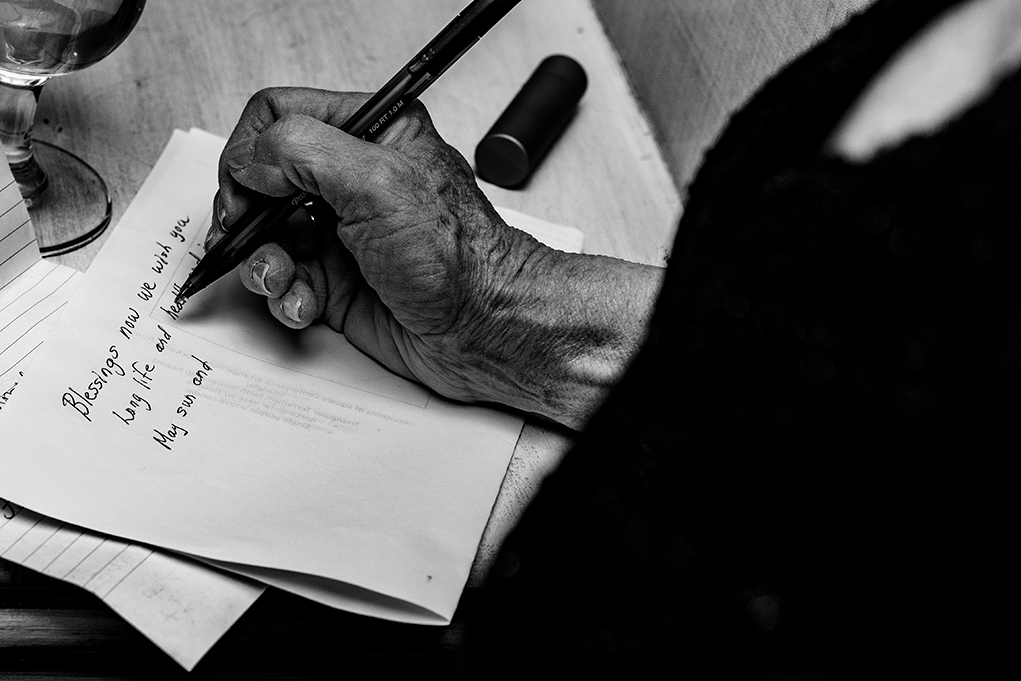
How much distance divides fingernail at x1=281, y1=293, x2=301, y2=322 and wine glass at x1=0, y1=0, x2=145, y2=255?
0.53 ft

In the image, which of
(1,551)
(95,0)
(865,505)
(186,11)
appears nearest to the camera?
(865,505)

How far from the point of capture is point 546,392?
0.64 m

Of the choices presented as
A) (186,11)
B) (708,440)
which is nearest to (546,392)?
(708,440)

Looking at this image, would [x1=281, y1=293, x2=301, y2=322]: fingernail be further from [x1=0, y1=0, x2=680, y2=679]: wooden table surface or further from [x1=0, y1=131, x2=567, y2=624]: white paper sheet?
[x1=0, y1=0, x2=680, y2=679]: wooden table surface

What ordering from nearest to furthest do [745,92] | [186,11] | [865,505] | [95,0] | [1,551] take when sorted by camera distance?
[865,505] → [1,551] → [95,0] → [745,92] → [186,11]

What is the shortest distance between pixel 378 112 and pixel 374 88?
0.81 feet

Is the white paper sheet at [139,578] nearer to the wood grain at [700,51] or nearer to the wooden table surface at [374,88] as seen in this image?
the wooden table surface at [374,88]

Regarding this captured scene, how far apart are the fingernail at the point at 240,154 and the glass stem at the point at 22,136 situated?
14 centimetres

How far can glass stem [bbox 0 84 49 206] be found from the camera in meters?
0.65

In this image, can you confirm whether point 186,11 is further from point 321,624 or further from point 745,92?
point 321,624

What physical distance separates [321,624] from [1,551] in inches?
6.5

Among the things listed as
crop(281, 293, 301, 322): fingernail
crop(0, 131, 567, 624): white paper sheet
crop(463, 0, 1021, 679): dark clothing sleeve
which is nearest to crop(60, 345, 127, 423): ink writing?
crop(0, 131, 567, 624): white paper sheet

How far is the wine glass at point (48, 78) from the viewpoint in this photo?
0.60 meters

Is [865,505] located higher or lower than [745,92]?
higher
